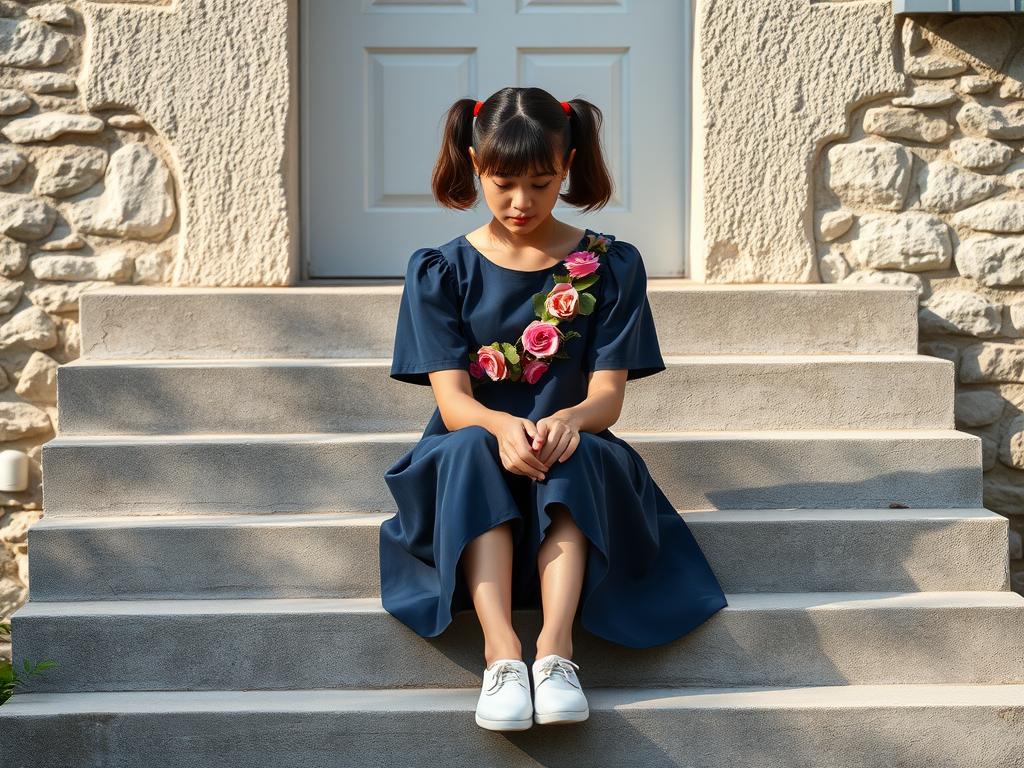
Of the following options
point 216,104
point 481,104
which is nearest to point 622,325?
point 481,104

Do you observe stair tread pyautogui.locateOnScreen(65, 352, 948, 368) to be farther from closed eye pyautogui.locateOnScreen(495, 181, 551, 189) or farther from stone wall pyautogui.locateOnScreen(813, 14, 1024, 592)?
closed eye pyautogui.locateOnScreen(495, 181, 551, 189)

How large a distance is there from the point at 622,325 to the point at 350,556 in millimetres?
820

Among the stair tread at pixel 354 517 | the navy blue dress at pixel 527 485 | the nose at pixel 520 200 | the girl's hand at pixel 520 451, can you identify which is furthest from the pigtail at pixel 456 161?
the stair tread at pixel 354 517

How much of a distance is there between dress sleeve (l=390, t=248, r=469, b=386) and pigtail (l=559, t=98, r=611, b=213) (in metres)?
0.35

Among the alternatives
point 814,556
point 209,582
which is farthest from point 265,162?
point 814,556

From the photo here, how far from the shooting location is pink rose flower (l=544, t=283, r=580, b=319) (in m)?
2.59

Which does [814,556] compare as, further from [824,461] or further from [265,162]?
[265,162]

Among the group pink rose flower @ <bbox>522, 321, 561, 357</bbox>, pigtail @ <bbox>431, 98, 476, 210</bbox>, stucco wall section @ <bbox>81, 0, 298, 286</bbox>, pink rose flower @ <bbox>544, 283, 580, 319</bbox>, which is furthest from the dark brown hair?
stucco wall section @ <bbox>81, 0, 298, 286</bbox>

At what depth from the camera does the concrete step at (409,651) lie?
2.48m

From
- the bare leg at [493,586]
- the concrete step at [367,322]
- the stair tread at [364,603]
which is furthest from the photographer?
the concrete step at [367,322]

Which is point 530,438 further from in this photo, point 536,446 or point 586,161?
point 586,161

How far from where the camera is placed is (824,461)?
2908 millimetres

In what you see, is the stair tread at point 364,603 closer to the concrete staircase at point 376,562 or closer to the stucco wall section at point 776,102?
the concrete staircase at point 376,562

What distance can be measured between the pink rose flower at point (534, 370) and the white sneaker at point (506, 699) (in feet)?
2.15
